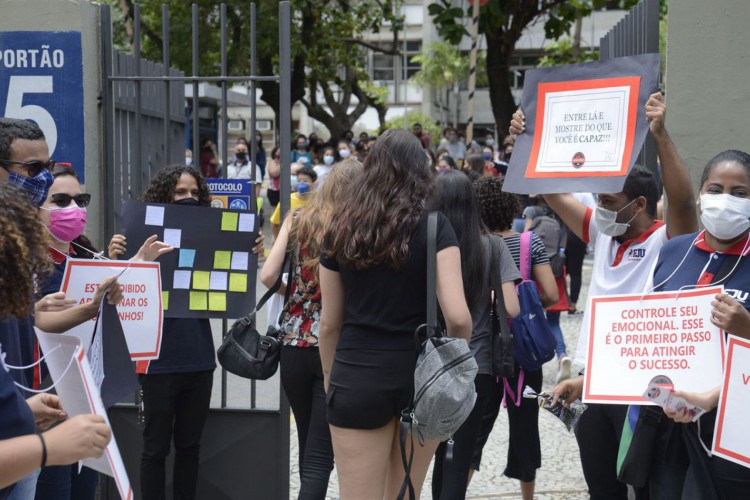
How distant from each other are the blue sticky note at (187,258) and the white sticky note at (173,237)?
0.19 ft

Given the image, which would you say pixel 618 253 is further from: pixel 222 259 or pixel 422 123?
pixel 422 123

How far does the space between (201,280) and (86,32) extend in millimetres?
1439

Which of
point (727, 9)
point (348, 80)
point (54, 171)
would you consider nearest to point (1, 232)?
point (54, 171)

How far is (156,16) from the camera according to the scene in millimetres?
21766

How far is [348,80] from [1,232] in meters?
27.1

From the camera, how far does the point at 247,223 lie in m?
4.79

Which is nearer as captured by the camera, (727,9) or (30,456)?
(30,456)

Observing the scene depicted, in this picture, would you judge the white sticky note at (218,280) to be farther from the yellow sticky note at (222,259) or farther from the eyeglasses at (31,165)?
the eyeglasses at (31,165)

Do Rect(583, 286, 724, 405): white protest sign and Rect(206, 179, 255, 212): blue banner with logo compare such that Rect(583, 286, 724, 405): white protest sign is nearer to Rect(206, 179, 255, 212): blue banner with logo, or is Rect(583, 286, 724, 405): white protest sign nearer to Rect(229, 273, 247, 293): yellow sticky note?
Rect(229, 273, 247, 293): yellow sticky note

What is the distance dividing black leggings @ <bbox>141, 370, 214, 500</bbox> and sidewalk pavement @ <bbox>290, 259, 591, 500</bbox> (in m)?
1.03

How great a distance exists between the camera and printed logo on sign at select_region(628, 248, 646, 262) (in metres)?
4.03

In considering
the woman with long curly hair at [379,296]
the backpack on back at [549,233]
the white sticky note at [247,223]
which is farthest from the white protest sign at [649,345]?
the backpack on back at [549,233]

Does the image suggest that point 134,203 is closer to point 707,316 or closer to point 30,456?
point 30,456

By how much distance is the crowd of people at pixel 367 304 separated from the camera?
2838 mm
